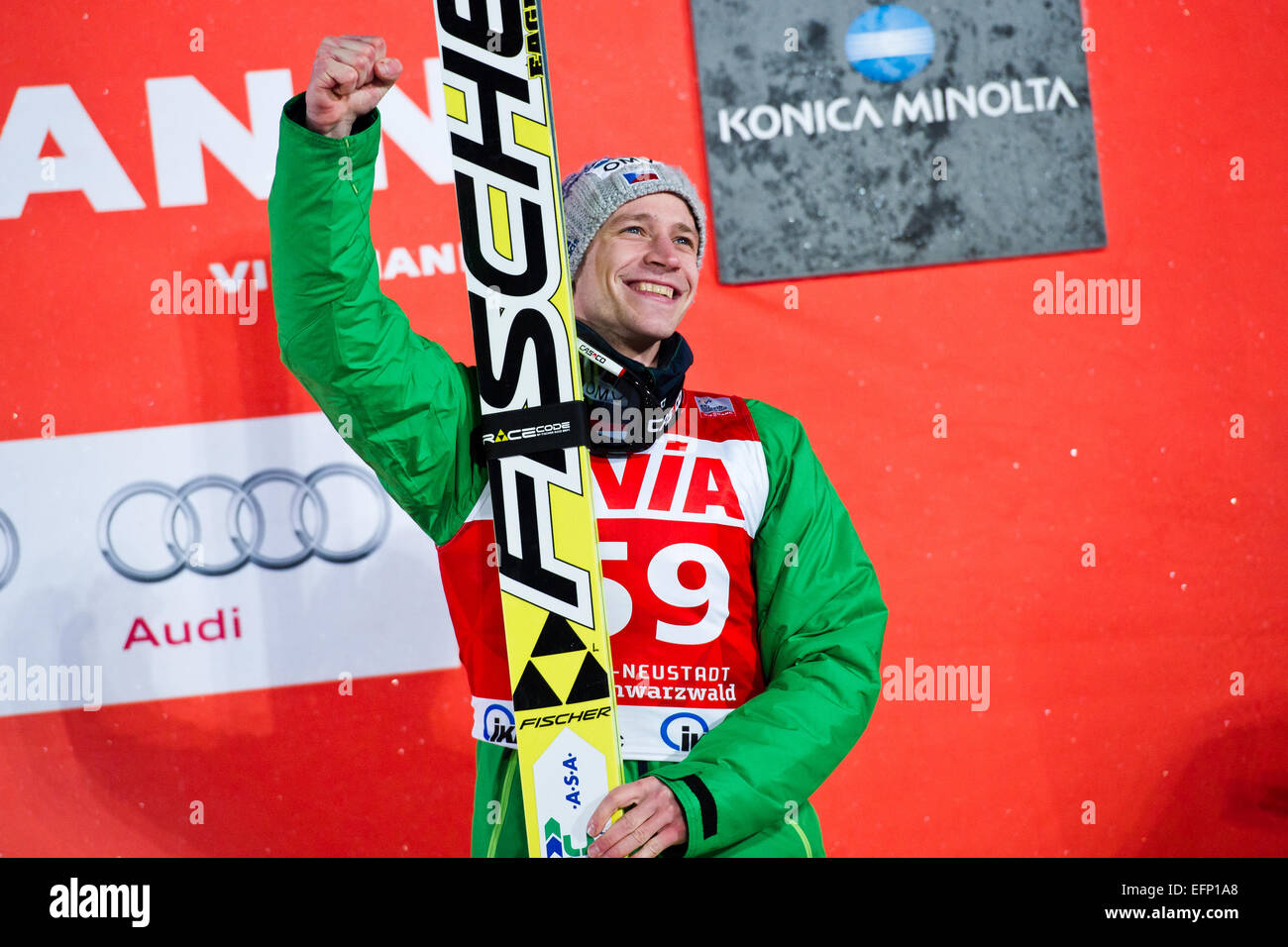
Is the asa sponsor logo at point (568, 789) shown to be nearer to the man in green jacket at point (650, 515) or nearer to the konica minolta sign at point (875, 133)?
the man in green jacket at point (650, 515)

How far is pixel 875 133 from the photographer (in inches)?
94.7

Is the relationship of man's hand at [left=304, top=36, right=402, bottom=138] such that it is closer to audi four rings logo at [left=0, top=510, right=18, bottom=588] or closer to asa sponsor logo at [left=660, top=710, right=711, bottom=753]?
asa sponsor logo at [left=660, top=710, right=711, bottom=753]

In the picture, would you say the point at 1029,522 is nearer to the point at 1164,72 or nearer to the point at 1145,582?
the point at 1145,582

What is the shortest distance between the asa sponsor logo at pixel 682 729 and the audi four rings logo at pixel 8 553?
153 cm

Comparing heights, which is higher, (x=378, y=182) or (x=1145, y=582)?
(x=378, y=182)

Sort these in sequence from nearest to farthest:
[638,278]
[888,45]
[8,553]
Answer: [638,278] < [8,553] < [888,45]

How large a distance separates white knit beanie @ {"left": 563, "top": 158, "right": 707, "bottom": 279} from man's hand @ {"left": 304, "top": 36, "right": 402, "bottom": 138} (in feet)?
1.31

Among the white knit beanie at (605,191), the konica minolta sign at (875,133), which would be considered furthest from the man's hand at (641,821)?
the konica minolta sign at (875,133)

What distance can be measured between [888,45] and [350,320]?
1646 millimetres

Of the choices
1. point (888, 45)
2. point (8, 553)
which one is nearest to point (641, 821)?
point (8, 553)

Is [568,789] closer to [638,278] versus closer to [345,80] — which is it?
[638,278]

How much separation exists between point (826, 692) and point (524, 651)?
35 cm

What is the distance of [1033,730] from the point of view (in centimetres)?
244
